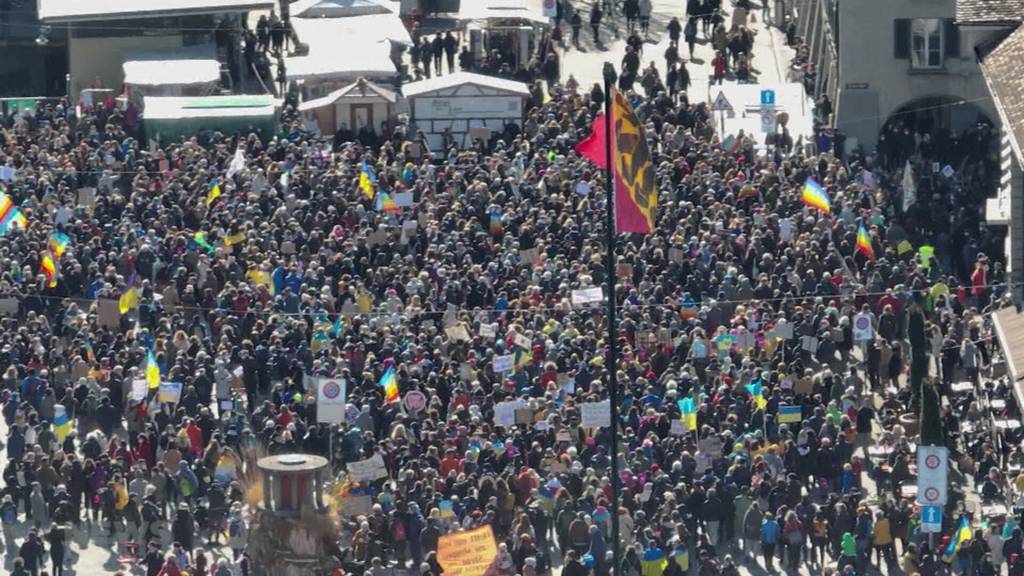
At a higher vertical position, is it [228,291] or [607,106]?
[607,106]

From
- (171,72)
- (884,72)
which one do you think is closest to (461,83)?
(171,72)

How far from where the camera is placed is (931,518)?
172 ft

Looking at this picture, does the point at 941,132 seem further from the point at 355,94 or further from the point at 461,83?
the point at 355,94

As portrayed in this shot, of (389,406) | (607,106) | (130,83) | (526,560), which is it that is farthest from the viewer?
(130,83)

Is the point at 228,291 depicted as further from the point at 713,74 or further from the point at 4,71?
the point at 4,71

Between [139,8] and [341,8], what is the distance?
15.9 ft

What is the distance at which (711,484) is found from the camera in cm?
5425

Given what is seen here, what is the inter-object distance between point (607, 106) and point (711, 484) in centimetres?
1189

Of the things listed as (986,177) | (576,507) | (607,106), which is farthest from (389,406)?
(986,177)

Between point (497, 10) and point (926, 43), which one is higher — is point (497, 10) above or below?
above

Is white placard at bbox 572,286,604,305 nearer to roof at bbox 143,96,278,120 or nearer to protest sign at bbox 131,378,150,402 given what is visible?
protest sign at bbox 131,378,150,402

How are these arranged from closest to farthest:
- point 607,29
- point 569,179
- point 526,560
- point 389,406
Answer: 1. point 526,560
2. point 389,406
3. point 569,179
4. point 607,29

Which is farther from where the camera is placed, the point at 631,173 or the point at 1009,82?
the point at 1009,82

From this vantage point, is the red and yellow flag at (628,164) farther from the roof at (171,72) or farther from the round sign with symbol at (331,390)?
the roof at (171,72)
